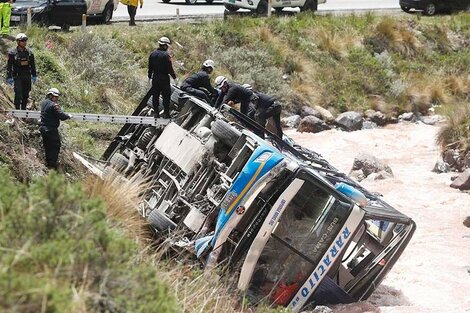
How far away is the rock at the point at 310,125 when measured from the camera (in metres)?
22.5

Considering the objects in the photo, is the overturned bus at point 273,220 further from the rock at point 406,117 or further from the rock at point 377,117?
the rock at point 406,117

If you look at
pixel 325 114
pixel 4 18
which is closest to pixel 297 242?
pixel 4 18

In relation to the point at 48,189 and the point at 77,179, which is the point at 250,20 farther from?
the point at 48,189

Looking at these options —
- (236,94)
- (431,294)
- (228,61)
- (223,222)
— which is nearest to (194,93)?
(236,94)

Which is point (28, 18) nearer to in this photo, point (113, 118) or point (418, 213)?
point (113, 118)

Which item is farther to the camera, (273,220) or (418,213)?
(418,213)

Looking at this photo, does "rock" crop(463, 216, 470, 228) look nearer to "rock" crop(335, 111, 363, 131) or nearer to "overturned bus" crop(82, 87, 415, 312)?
"overturned bus" crop(82, 87, 415, 312)

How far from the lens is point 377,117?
2405cm

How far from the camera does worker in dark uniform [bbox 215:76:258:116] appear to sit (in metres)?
12.9

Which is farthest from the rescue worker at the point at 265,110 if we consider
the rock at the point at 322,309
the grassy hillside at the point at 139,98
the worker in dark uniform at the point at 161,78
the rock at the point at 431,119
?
the rock at the point at 431,119

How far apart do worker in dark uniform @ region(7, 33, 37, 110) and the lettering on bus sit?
605cm

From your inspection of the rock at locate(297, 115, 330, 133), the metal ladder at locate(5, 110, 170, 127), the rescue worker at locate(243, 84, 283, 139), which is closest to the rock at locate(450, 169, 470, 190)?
the rock at locate(297, 115, 330, 133)

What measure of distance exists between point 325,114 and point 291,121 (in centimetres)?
128

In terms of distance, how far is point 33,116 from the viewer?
489 inches
